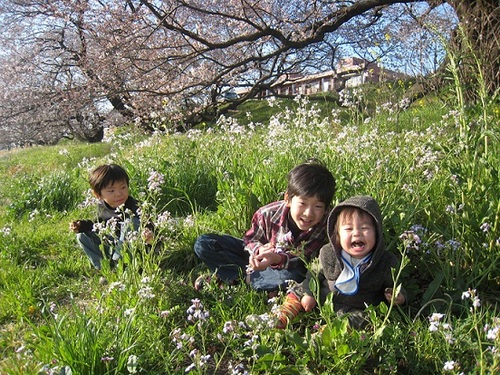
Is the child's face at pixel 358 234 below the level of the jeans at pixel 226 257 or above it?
above

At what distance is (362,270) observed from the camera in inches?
89.4

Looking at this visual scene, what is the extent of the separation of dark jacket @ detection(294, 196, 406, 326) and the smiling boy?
0.16 m

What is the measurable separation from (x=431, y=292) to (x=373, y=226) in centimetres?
49

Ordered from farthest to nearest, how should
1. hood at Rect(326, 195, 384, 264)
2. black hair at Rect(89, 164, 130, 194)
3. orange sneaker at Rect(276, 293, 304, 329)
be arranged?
black hair at Rect(89, 164, 130, 194)
orange sneaker at Rect(276, 293, 304, 329)
hood at Rect(326, 195, 384, 264)

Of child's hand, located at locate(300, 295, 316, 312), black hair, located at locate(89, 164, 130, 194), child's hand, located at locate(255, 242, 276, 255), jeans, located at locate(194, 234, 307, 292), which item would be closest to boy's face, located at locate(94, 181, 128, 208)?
black hair, located at locate(89, 164, 130, 194)

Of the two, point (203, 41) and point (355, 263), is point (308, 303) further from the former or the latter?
point (203, 41)

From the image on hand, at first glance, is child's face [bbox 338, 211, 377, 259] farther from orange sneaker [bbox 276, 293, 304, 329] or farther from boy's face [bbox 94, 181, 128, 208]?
boy's face [bbox 94, 181, 128, 208]

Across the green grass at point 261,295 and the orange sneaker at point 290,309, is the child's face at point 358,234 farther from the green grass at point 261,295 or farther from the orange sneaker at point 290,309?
the orange sneaker at point 290,309

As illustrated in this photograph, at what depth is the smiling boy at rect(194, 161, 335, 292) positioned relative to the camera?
8.48 ft

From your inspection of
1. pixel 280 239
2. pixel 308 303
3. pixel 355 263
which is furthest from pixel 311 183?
pixel 308 303

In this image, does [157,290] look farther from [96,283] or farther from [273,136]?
[273,136]

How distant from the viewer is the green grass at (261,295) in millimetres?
1908

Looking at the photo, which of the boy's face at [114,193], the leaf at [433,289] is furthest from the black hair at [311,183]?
the boy's face at [114,193]

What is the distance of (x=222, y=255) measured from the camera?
3.04 meters
